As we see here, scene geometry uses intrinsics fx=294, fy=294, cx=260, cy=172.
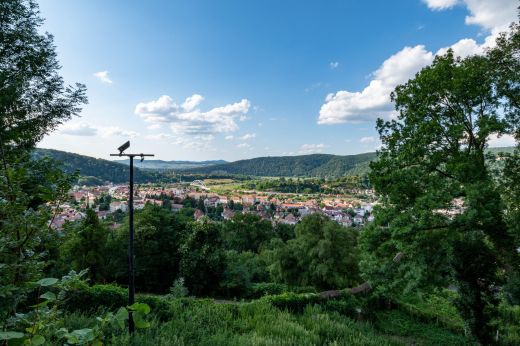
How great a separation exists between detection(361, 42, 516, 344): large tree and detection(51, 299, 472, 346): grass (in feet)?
5.90

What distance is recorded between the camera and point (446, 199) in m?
7.10

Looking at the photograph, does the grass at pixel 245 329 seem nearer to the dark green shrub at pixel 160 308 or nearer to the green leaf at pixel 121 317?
the dark green shrub at pixel 160 308

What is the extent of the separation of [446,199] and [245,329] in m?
5.55

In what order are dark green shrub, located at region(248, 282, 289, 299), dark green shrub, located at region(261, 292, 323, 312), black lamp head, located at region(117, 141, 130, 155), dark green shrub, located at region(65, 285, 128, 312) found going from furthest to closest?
dark green shrub, located at region(248, 282, 289, 299) → dark green shrub, located at region(261, 292, 323, 312) → dark green shrub, located at region(65, 285, 128, 312) → black lamp head, located at region(117, 141, 130, 155)

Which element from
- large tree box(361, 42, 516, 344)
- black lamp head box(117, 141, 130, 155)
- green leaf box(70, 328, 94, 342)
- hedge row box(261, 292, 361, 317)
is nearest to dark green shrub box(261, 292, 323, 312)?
hedge row box(261, 292, 361, 317)

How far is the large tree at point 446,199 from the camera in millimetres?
7246

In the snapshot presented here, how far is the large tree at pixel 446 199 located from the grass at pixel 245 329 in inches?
70.8

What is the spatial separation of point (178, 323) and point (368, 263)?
563cm

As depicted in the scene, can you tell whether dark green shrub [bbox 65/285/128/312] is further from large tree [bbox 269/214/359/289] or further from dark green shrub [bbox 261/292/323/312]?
large tree [bbox 269/214/359/289]

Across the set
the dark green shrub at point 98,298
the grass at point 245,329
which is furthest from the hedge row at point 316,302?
the dark green shrub at point 98,298

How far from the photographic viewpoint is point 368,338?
5539 mm

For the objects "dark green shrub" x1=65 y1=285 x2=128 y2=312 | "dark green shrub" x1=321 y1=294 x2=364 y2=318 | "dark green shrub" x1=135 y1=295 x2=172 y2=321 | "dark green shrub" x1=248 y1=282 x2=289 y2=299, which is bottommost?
"dark green shrub" x1=248 y1=282 x2=289 y2=299

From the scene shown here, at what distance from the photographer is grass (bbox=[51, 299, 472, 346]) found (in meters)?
4.73

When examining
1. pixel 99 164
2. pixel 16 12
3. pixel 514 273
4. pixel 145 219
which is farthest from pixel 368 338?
pixel 99 164
